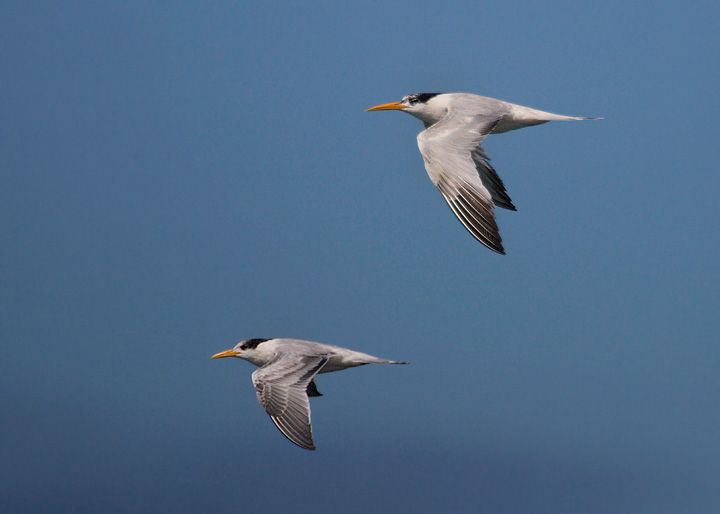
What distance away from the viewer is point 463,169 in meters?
10.5

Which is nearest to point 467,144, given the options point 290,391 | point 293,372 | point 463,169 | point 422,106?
point 463,169

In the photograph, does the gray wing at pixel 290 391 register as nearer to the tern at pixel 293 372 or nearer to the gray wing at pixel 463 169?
the tern at pixel 293 372

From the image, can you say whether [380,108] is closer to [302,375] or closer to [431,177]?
[431,177]

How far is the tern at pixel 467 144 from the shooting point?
33.5 feet

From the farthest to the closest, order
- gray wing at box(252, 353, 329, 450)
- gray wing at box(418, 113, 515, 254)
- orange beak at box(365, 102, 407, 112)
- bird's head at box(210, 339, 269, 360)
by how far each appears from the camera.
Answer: orange beak at box(365, 102, 407, 112)
bird's head at box(210, 339, 269, 360)
gray wing at box(252, 353, 329, 450)
gray wing at box(418, 113, 515, 254)

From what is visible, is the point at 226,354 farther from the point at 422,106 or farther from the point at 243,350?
the point at 422,106

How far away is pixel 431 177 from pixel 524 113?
2518 millimetres

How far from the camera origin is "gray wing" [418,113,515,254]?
10.2m

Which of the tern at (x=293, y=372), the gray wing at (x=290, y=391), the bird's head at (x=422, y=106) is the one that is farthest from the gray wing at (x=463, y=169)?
the gray wing at (x=290, y=391)

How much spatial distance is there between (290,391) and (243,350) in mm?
2420

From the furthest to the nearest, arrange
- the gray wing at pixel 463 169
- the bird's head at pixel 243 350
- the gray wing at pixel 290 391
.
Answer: the bird's head at pixel 243 350
the gray wing at pixel 290 391
the gray wing at pixel 463 169

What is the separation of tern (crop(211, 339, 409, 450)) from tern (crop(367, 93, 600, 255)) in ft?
8.40

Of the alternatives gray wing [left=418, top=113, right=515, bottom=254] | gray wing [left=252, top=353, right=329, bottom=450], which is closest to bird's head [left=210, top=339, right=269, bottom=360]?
gray wing [left=252, top=353, right=329, bottom=450]

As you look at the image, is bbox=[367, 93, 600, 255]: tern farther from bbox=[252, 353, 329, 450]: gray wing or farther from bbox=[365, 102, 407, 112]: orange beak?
bbox=[252, 353, 329, 450]: gray wing
